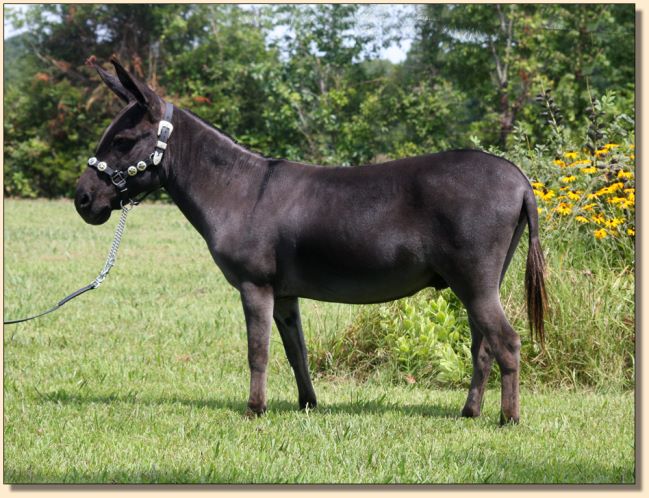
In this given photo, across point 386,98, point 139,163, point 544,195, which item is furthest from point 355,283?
point 386,98

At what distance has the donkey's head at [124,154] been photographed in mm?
→ 5473

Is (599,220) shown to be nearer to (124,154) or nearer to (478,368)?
(478,368)

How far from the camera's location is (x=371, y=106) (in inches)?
840

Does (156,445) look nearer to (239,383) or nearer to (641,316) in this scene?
(239,383)

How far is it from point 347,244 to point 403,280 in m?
0.41

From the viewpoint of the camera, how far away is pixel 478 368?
18.1 ft

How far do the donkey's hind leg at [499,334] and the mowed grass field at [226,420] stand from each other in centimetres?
36

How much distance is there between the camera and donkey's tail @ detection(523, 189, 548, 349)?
5051 mm

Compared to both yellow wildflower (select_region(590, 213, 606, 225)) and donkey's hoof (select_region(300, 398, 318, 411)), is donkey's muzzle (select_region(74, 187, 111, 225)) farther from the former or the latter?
yellow wildflower (select_region(590, 213, 606, 225))

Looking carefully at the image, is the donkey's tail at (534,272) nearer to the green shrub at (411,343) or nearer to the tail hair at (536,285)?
the tail hair at (536,285)

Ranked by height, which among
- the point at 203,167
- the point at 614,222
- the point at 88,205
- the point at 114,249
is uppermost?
the point at 203,167

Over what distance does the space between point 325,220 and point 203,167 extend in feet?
3.22

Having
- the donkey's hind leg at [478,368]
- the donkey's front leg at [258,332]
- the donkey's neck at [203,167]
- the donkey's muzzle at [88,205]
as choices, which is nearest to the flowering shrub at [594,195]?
the donkey's hind leg at [478,368]

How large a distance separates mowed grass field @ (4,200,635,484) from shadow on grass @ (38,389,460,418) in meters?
0.02
